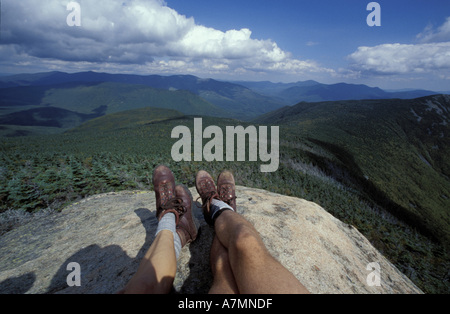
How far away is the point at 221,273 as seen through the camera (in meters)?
2.44

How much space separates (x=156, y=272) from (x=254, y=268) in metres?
1.08

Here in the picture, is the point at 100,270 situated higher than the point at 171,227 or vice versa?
the point at 171,227

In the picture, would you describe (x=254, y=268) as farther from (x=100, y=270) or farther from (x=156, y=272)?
(x=100, y=270)

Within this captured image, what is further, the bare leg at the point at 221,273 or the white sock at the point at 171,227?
the white sock at the point at 171,227

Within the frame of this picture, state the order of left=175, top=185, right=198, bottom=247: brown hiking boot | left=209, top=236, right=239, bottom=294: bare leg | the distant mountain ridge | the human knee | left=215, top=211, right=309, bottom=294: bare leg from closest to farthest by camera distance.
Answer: left=215, top=211, right=309, bottom=294: bare leg
left=209, top=236, right=239, bottom=294: bare leg
the human knee
left=175, top=185, right=198, bottom=247: brown hiking boot
the distant mountain ridge

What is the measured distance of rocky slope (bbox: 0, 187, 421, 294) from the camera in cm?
297

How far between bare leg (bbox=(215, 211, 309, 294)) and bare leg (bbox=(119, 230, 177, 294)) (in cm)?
74

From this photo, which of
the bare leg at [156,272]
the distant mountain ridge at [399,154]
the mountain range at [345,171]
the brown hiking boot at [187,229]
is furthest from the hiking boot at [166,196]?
the distant mountain ridge at [399,154]

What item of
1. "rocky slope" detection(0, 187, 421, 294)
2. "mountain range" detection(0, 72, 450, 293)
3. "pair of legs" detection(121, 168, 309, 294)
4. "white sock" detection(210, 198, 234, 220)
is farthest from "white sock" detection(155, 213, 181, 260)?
"mountain range" detection(0, 72, 450, 293)

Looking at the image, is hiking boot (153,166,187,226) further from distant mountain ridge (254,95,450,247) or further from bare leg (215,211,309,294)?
distant mountain ridge (254,95,450,247)

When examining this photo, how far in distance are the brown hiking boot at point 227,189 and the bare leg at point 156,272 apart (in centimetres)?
193

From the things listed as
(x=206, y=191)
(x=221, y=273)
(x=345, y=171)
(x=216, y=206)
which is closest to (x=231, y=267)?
(x=221, y=273)

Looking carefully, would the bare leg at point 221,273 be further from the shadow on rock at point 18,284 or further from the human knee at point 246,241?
the shadow on rock at point 18,284

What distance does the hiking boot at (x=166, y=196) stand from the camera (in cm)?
381
